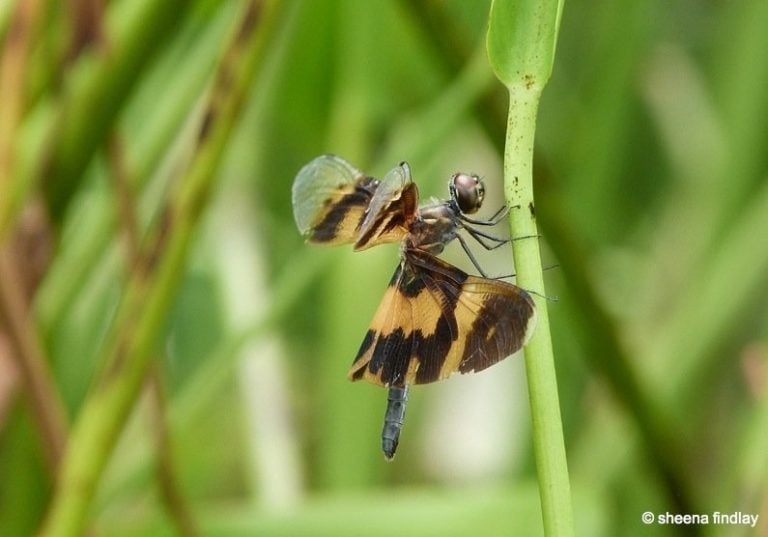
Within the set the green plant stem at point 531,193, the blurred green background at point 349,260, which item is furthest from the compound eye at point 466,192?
the green plant stem at point 531,193

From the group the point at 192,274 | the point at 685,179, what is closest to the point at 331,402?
the point at 192,274

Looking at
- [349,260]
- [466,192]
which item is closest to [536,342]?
[466,192]

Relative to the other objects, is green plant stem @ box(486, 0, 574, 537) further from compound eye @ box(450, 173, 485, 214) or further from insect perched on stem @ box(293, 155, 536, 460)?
compound eye @ box(450, 173, 485, 214)

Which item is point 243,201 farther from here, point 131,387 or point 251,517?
point 131,387

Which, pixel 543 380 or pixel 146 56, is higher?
pixel 146 56

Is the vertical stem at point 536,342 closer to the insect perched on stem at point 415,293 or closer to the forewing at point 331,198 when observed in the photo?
the insect perched on stem at point 415,293

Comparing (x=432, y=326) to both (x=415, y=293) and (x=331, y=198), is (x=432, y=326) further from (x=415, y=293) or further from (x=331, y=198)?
(x=331, y=198)
